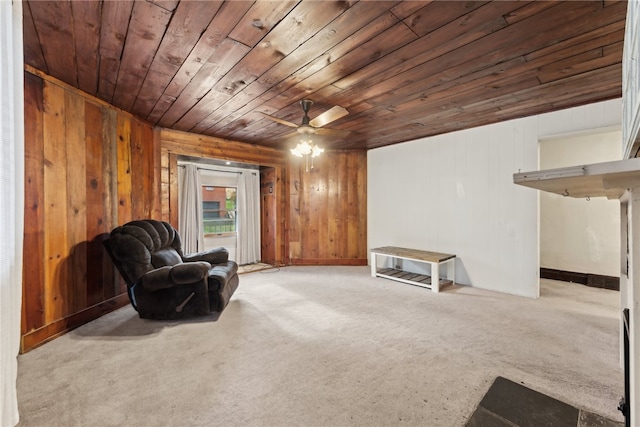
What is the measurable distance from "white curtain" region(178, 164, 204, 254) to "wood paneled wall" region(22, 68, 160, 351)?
1291 millimetres

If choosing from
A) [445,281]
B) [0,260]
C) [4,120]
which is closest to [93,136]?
[4,120]

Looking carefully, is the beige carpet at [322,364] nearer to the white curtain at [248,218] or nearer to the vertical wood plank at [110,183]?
the vertical wood plank at [110,183]

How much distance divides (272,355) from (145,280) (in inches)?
57.4

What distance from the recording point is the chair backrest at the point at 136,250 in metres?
2.59

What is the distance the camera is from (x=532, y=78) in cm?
240

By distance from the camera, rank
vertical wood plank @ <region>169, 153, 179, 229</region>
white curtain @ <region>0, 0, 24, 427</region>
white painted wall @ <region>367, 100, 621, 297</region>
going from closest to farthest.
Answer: white curtain @ <region>0, 0, 24, 427</region>
white painted wall @ <region>367, 100, 621, 297</region>
vertical wood plank @ <region>169, 153, 179, 229</region>

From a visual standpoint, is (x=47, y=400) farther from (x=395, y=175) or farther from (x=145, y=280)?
(x=395, y=175)

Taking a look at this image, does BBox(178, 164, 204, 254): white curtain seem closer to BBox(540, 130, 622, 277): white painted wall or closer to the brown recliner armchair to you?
the brown recliner armchair

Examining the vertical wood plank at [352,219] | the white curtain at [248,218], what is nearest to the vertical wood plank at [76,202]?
the white curtain at [248,218]

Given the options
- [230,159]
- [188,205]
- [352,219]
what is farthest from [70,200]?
[352,219]

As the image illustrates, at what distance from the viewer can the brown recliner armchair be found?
257cm

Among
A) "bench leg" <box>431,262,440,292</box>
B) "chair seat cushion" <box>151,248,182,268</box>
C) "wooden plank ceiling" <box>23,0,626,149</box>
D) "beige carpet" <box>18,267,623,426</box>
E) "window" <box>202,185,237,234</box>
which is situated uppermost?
"wooden plank ceiling" <box>23,0,626,149</box>

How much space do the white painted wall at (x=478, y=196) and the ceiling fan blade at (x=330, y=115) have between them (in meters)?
2.28

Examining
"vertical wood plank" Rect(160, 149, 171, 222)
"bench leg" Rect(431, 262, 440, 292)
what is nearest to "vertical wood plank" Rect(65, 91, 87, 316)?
"vertical wood plank" Rect(160, 149, 171, 222)
